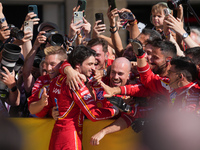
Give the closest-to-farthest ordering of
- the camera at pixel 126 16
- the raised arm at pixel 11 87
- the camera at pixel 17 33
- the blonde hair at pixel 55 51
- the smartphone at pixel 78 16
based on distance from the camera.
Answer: the blonde hair at pixel 55 51, the raised arm at pixel 11 87, the camera at pixel 17 33, the smartphone at pixel 78 16, the camera at pixel 126 16

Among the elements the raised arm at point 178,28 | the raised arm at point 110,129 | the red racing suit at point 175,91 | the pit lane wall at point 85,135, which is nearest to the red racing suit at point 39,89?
the pit lane wall at point 85,135

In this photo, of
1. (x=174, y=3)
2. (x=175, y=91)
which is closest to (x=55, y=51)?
(x=175, y=91)

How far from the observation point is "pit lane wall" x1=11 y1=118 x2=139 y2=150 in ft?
12.8

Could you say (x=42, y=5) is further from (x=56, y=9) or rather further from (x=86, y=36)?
(x=86, y=36)

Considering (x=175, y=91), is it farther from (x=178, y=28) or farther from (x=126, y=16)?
(x=126, y=16)

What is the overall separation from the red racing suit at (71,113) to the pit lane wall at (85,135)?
18 centimetres

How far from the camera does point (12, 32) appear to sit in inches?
177

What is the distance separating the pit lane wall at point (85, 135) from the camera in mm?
3898

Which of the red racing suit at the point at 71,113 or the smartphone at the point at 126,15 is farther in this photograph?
the smartphone at the point at 126,15

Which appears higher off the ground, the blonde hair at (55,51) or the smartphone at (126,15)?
the smartphone at (126,15)

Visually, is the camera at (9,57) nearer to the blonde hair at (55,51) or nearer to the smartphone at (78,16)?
the blonde hair at (55,51)

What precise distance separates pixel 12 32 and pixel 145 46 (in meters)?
1.74

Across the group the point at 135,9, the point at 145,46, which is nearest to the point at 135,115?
the point at 145,46

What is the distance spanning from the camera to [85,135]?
13.4 ft
